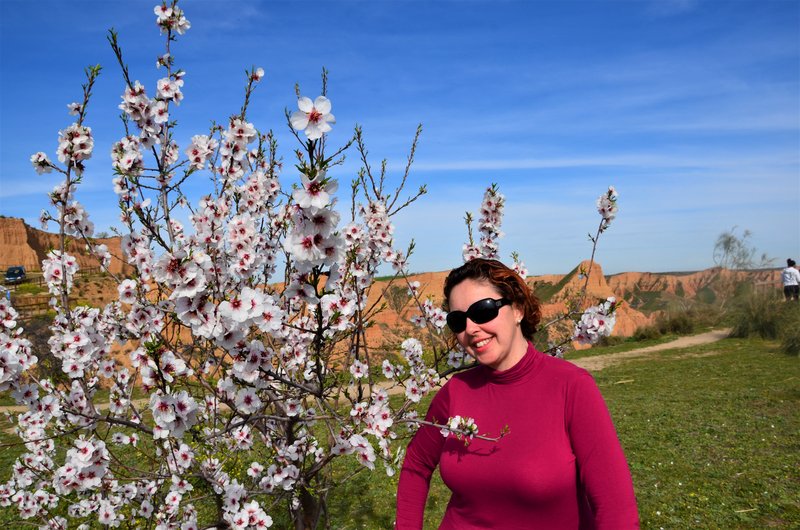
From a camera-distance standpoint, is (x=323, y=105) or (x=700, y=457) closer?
(x=323, y=105)

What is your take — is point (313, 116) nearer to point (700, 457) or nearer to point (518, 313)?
point (518, 313)

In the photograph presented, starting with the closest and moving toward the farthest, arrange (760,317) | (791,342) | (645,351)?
(791,342) → (760,317) → (645,351)

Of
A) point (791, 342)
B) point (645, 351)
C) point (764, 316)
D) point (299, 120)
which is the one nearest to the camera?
point (299, 120)

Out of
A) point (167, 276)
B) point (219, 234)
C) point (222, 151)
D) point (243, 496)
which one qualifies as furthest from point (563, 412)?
point (222, 151)

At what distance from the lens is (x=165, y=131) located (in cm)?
301

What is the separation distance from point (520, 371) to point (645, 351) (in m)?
15.3

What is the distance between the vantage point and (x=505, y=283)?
2.03 m

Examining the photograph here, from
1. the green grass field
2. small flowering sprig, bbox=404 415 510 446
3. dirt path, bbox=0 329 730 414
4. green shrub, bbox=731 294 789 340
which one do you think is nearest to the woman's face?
small flowering sprig, bbox=404 415 510 446

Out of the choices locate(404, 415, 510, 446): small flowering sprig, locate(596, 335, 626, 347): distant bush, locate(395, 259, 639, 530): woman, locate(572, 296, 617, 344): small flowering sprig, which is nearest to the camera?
locate(395, 259, 639, 530): woman

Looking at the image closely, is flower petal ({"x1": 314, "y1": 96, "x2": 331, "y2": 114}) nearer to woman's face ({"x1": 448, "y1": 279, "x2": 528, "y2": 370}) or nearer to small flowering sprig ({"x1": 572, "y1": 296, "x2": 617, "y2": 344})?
woman's face ({"x1": 448, "y1": 279, "x2": 528, "y2": 370})

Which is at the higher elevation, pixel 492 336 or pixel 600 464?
pixel 492 336

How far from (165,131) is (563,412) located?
2726 millimetres

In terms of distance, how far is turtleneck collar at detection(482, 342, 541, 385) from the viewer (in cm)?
195

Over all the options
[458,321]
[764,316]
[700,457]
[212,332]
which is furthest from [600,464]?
[764,316]
